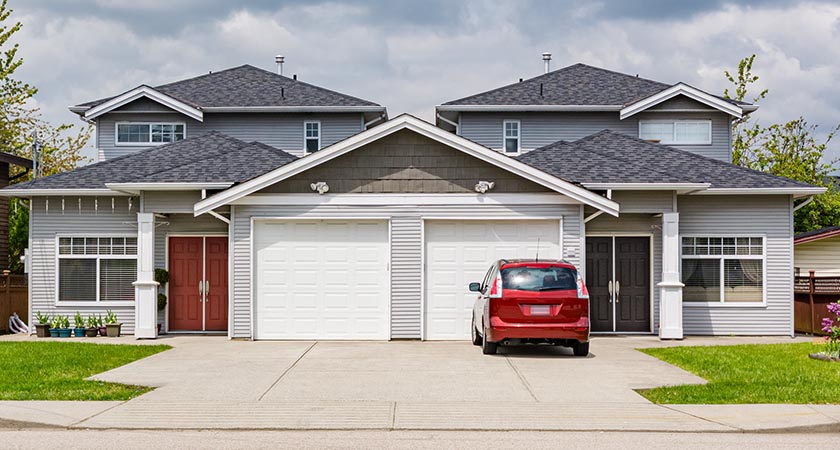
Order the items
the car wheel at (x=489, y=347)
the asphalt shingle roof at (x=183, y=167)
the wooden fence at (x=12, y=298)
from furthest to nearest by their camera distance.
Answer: the wooden fence at (x=12, y=298), the asphalt shingle roof at (x=183, y=167), the car wheel at (x=489, y=347)

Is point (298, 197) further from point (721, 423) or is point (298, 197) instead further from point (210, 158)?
point (721, 423)

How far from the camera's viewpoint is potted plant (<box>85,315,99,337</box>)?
67.0 feet

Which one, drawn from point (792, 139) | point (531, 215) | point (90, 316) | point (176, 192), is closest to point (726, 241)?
point (531, 215)

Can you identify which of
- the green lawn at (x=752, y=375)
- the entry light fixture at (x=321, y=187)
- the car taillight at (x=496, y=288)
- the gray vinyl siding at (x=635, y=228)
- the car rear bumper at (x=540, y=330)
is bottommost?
the green lawn at (x=752, y=375)

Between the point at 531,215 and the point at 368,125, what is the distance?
11268 mm

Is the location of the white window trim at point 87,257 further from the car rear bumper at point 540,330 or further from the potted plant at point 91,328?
the car rear bumper at point 540,330

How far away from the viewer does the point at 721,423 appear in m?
9.99

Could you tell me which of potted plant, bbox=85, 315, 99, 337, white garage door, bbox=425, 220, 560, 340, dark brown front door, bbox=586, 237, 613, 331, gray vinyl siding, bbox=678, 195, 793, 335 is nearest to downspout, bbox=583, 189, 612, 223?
A: white garage door, bbox=425, 220, 560, 340

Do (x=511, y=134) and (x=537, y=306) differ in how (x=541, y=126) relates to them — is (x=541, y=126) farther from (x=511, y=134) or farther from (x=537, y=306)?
(x=537, y=306)

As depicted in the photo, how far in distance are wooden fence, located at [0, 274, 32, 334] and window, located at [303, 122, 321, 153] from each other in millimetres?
8835

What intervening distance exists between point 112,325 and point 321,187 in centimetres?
571

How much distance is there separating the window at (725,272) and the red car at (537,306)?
19.3ft

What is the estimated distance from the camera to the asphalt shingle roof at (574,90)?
27.5 metres

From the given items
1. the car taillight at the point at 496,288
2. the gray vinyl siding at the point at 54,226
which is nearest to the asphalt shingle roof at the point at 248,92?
the gray vinyl siding at the point at 54,226
